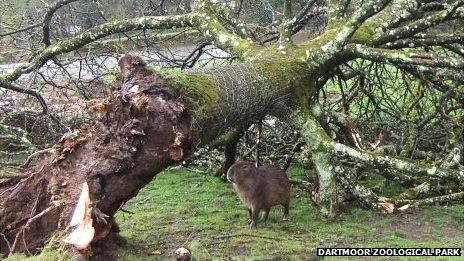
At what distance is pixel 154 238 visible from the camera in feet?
15.7

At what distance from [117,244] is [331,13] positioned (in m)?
3.46

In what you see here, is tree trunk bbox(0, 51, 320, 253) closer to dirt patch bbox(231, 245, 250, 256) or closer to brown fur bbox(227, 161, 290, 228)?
dirt patch bbox(231, 245, 250, 256)

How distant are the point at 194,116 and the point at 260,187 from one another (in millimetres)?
1551

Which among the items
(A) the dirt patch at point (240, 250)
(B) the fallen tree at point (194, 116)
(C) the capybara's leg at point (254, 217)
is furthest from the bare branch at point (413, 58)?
(A) the dirt patch at point (240, 250)

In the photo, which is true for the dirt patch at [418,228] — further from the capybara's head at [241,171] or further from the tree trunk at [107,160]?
the tree trunk at [107,160]

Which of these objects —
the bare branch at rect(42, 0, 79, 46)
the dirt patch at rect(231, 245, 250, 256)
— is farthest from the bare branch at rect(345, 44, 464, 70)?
the bare branch at rect(42, 0, 79, 46)

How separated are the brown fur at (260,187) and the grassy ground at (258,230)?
18 centimetres

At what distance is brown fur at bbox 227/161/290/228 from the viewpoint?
547cm

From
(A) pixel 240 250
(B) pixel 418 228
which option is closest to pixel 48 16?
(A) pixel 240 250

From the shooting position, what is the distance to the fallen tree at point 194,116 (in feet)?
12.7

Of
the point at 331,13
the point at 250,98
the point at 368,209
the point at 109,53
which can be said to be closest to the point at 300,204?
the point at 368,209

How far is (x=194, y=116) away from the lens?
4.24 metres

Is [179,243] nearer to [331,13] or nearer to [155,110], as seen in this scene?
[155,110]

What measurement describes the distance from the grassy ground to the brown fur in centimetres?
18
